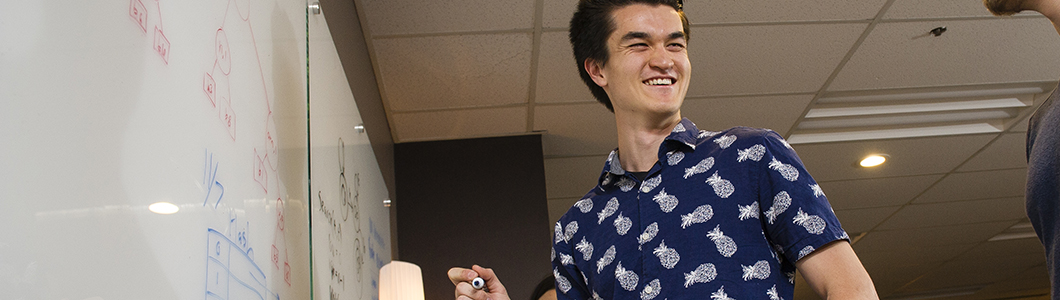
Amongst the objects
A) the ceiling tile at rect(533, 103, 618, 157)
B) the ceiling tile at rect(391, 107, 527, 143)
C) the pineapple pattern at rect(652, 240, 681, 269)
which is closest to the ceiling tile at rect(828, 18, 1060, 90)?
→ the ceiling tile at rect(533, 103, 618, 157)

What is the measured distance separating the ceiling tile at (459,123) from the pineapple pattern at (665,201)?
2300mm

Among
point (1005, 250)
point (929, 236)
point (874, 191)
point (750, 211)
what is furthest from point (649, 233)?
point (1005, 250)

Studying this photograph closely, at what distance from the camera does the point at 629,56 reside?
1.44 metres

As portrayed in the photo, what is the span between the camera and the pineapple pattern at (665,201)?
1188 millimetres

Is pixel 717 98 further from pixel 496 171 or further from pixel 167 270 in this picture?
pixel 167 270

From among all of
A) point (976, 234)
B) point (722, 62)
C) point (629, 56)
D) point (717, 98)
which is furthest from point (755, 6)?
point (976, 234)

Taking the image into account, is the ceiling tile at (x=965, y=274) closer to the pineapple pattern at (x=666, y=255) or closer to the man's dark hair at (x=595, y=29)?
the man's dark hair at (x=595, y=29)

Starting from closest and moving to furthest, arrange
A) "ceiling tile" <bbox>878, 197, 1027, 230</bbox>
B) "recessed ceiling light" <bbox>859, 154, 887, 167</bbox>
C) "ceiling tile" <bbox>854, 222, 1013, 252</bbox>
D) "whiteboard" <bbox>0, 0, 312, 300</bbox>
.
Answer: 1. "whiteboard" <bbox>0, 0, 312, 300</bbox>
2. "recessed ceiling light" <bbox>859, 154, 887, 167</bbox>
3. "ceiling tile" <bbox>878, 197, 1027, 230</bbox>
4. "ceiling tile" <bbox>854, 222, 1013, 252</bbox>

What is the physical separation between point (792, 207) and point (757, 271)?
0.35 feet

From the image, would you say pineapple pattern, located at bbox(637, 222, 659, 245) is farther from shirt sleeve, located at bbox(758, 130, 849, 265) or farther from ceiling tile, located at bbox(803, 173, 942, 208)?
ceiling tile, located at bbox(803, 173, 942, 208)

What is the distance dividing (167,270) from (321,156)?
0.80 meters

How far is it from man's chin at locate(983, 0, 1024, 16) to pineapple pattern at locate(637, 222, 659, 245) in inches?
30.7

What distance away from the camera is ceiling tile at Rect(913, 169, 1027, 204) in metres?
4.80

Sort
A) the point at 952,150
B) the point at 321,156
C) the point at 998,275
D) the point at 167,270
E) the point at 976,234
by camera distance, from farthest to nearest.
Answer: the point at 998,275
the point at 976,234
the point at 952,150
the point at 321,156
the point at 167,270
